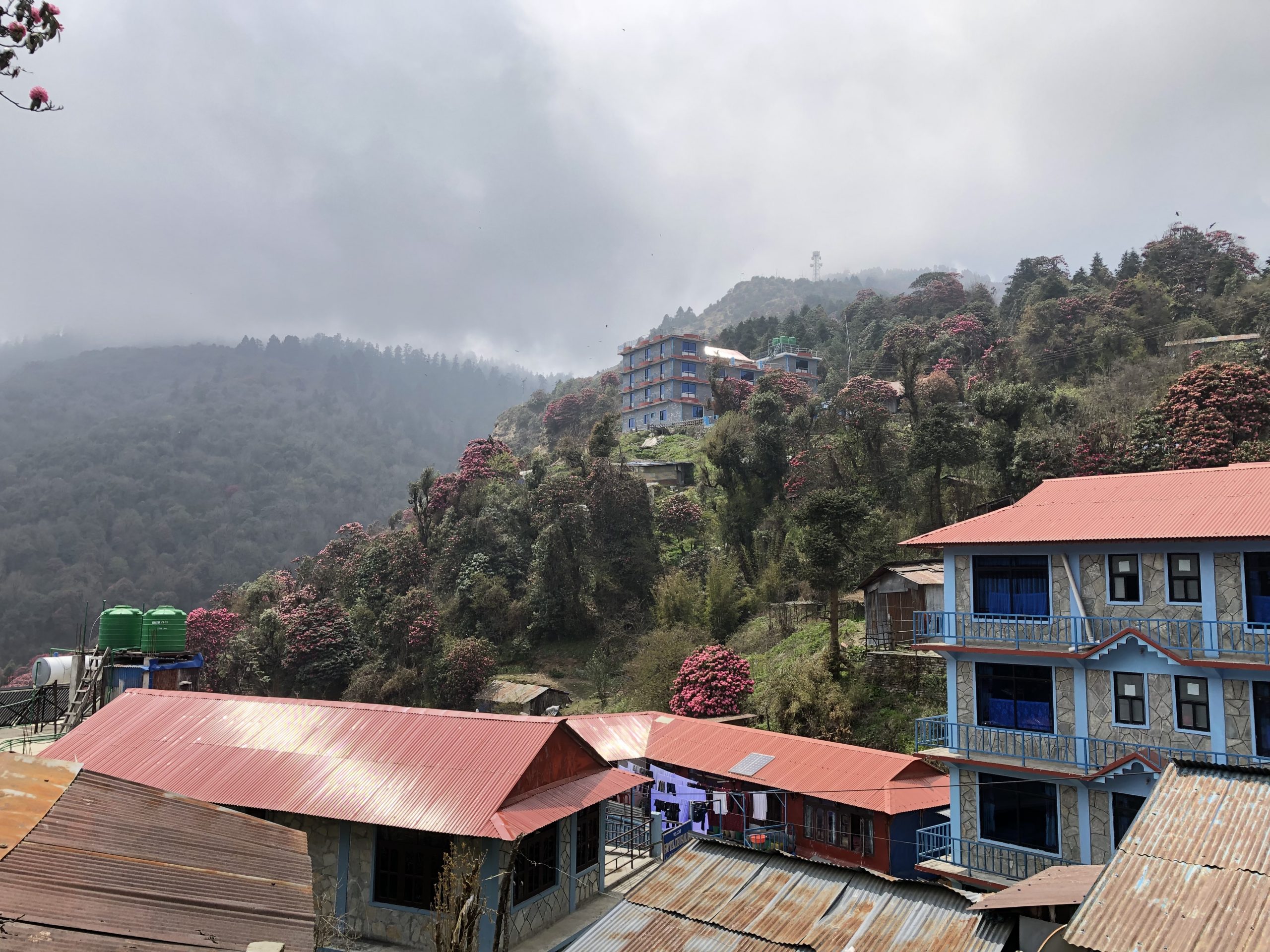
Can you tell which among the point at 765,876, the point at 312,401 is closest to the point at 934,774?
the point at 765,876

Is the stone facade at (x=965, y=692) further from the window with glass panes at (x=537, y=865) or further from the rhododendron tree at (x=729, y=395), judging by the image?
the rhododendron tree at (x=729, y=395)

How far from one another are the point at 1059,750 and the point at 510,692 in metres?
24.2

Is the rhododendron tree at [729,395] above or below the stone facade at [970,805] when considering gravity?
above

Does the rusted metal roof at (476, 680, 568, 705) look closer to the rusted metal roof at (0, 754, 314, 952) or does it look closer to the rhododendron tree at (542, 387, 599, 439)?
the rusted metal roof at (0, 754, 314, 952)

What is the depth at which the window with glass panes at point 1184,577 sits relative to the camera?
644 inches

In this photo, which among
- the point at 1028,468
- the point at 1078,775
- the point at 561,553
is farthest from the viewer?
the point at 561,553

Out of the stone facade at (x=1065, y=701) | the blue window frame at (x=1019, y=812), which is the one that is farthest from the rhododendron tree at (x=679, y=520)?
the stone facade at (x=1065, y=701)

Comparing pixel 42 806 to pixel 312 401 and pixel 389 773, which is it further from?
pixel 312 401

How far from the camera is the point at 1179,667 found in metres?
16.3

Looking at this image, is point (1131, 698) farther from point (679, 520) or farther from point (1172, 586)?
point (679, 520)

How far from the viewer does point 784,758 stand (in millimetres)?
21484

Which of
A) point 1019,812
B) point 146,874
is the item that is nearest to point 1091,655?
point 1019,812

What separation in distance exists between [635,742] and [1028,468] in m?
20.2

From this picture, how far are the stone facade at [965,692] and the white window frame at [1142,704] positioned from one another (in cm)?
303
